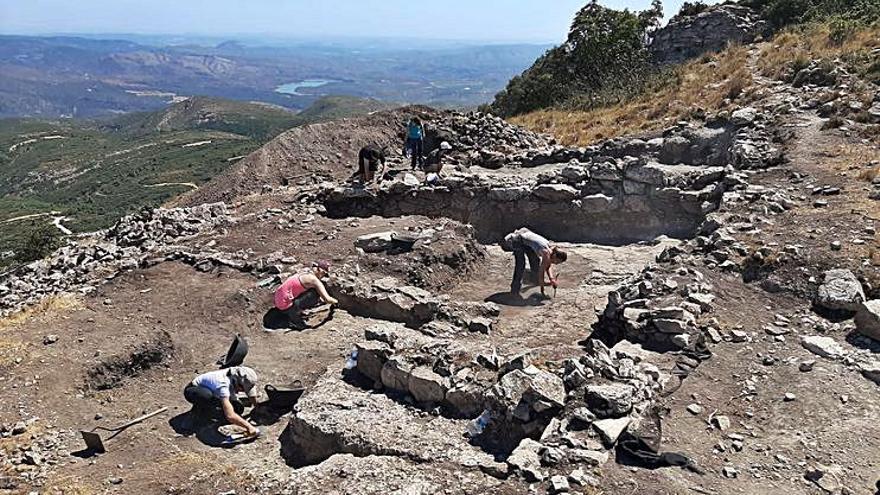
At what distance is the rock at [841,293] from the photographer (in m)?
10.1

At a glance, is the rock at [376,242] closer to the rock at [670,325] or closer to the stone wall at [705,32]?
the rock at [670,325]

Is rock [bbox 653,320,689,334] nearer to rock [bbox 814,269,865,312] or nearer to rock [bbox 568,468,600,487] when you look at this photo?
rock [bbox 814,269,865,312]

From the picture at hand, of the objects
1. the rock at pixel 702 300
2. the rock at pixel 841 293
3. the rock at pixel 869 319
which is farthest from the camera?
the rock at pixel 702 300

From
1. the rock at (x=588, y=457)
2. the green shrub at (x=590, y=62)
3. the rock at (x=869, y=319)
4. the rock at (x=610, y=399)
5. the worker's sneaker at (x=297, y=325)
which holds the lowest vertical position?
the worker's sneaker at (x=297, y=325)

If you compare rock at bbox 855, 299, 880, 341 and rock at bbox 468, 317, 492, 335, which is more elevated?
rock at bbox 855, 299, 880, 341

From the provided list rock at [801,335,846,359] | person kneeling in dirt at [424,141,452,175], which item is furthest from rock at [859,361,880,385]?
person kneeling in dirt at [424,141,452,175]

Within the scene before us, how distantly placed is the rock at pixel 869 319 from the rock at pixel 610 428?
442cm

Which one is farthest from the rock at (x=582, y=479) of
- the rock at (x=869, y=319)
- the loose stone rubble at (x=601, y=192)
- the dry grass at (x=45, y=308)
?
the loose stone rubble at (x=601, y=192)

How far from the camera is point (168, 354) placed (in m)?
12.2

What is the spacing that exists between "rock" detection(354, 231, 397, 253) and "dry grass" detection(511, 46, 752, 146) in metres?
11.3

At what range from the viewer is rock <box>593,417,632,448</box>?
24.4 feet

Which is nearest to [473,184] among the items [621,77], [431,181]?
[431,181]

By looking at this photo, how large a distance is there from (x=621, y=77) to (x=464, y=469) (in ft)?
101

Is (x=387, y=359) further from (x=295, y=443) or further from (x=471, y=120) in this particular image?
(x=471, y=120)
